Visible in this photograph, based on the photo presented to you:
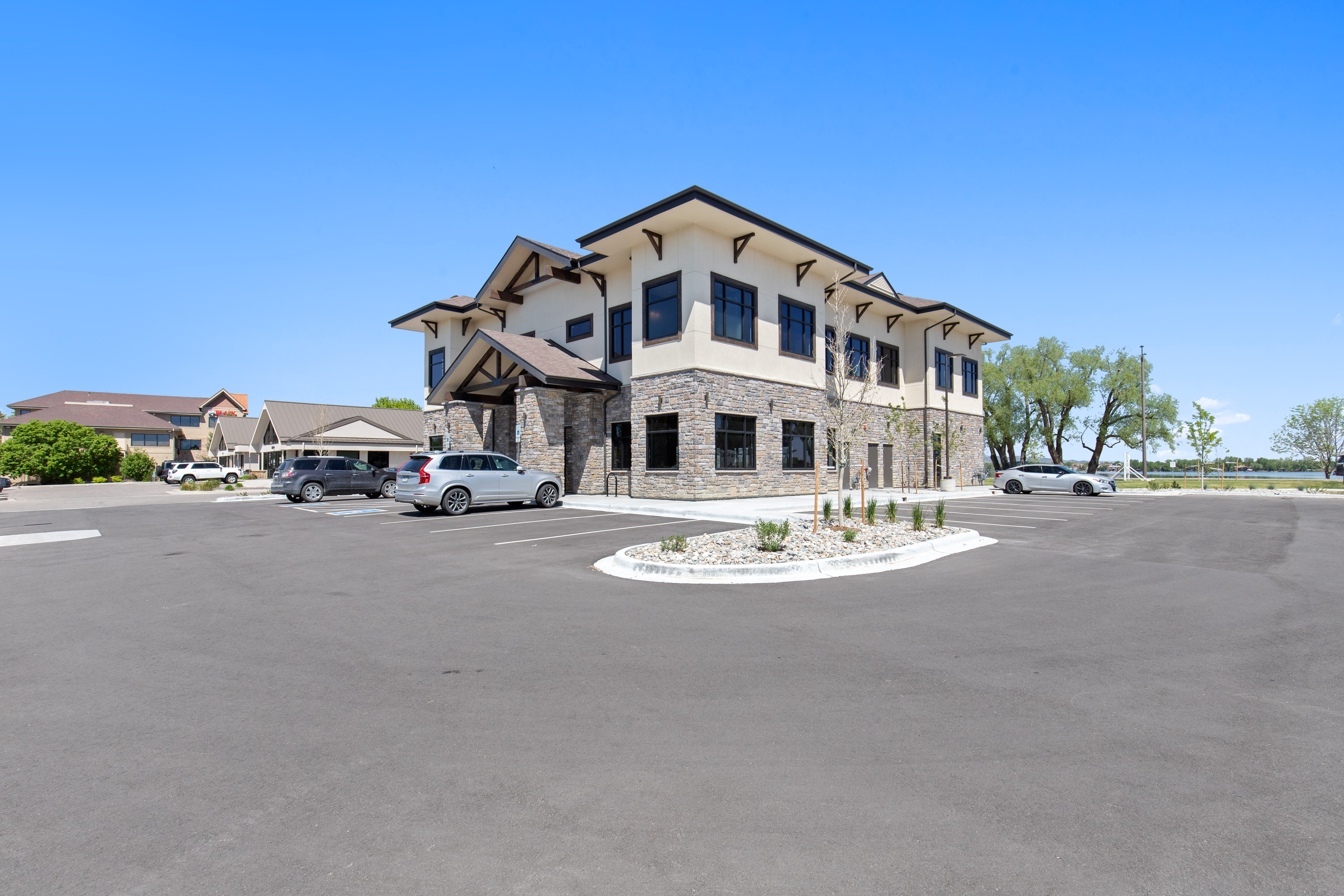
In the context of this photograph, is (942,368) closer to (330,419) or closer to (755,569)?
(755,569)

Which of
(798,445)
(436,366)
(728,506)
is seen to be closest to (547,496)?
(728,506)

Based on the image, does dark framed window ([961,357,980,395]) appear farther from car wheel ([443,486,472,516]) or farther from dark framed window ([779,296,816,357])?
car wheel ([443,486,472,516])

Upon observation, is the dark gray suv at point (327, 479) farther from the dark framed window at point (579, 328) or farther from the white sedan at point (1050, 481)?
the white sedan at point (1050, 481)

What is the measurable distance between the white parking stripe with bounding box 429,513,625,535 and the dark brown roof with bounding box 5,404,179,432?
65.5 m

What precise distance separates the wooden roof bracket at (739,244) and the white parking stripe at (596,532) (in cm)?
1038

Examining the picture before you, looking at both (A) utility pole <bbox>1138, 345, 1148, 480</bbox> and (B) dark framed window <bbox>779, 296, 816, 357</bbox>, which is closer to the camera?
(B) dark framed window <bbox>779, 296, 816, 357</bbox>

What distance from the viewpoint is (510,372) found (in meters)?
25.6

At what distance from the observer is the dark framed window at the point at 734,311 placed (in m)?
21.8

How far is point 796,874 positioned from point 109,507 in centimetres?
3003

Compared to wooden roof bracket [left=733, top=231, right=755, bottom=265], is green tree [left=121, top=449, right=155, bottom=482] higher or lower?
lower

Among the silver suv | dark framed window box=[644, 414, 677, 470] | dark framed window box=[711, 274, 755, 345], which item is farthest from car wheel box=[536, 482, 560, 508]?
dark framed window box=[711, 274, 755, 345]

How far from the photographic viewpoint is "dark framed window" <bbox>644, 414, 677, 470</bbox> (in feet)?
71.6

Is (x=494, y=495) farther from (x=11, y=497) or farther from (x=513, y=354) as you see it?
(x=11, y=497)

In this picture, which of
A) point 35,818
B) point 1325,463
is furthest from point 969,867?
point 1325,463
